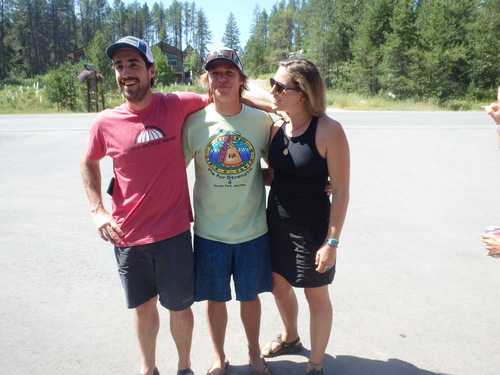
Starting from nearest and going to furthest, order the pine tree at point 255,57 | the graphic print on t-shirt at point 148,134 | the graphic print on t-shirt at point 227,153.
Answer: the graphic print on t-shirt at point 148,134
the graphic print on t-shirt at point 227,153
the pine tree at point 255,57

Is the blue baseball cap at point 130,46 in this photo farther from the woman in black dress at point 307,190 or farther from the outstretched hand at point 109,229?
the outstretched hand at point 109,229

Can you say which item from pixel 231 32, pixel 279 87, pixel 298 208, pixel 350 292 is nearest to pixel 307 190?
pixel 298 208

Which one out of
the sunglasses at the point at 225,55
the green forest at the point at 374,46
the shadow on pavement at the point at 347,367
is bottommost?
the shadow on pavement at the point at 347,367

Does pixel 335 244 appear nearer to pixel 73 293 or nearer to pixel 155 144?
pixel 155 144

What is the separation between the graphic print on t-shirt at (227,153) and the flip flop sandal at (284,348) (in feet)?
4.18

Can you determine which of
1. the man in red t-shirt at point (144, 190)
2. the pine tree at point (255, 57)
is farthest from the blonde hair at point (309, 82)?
the pine tree at point (255, 57)

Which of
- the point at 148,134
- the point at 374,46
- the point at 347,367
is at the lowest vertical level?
the point at 347,367

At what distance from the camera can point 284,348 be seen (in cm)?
271

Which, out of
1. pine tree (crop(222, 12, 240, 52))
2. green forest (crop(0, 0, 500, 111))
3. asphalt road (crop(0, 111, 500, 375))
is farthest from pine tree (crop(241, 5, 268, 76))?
asphalt road (crop(0, 111, 500, 375))

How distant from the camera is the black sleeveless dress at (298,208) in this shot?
89.7 inches

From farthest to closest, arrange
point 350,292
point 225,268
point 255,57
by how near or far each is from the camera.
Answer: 1. point 255,57
2. point 350,292
3. point 225,268

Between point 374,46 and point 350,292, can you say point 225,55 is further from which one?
point 374,46

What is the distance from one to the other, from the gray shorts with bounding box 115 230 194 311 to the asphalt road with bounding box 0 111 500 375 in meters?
0.54

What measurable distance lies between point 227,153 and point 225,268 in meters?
0.73
